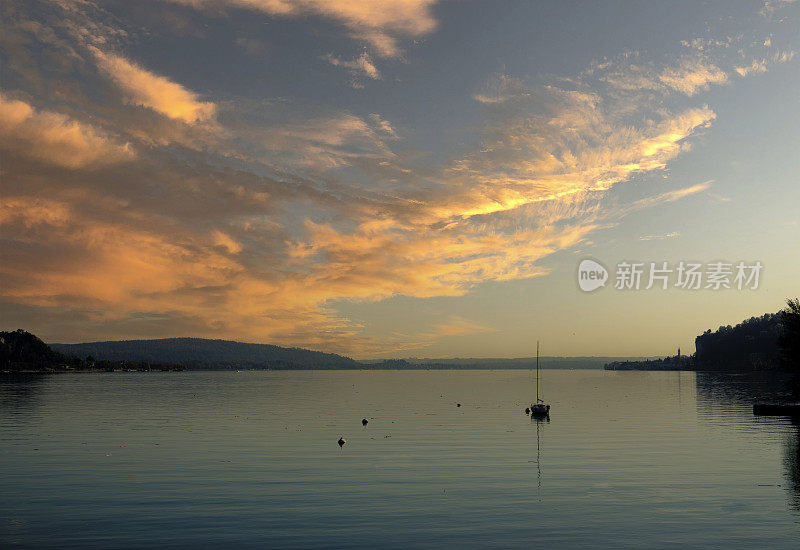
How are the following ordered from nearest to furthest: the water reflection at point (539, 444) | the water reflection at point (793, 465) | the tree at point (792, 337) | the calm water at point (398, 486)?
1. the calm water at point (398, 486)
2. the water reflection at point (793, 465)
3. the water reflection at point (539, 444)
4. the tree at point (792, 337)

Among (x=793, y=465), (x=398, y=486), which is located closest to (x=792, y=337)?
(x=793, y=465)

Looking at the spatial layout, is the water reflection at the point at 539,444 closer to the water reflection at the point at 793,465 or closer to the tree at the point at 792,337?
the water reflection at the point at 793,465

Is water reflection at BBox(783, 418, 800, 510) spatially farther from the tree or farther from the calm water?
the tree

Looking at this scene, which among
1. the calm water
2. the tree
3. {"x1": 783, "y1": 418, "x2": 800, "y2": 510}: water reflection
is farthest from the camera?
the tree

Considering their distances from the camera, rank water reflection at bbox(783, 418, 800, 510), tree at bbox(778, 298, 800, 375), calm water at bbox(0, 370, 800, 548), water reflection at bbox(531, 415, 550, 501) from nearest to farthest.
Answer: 1. calm water at bbox(0, 370, 800, 548)
2. water reflection at bbox(783, 418, 800, 510)
3. water reflection at bbox(531, 415, 550, 501)
4. tree at bbox(778, 298, 800, 375)

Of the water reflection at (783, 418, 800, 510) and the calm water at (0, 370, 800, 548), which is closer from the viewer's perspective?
the calm water at (0, 370, 800, 548)

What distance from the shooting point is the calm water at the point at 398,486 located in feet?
130

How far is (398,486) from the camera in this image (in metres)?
54.5

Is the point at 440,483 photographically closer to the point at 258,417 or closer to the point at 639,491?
the point at 639,491

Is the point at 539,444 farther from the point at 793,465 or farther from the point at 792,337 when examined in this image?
the point at 792,337

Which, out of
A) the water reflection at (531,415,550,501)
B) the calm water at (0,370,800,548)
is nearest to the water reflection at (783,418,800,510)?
the calm water at (0,370,800,548)

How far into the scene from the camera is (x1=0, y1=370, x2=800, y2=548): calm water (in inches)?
1556

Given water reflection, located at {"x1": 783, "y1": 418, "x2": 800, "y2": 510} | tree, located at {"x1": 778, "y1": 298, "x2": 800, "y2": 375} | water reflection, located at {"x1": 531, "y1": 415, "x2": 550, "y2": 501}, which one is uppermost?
tree, located at {"x1": 778, "y1": 298, "x2": 800, "y2": 375}

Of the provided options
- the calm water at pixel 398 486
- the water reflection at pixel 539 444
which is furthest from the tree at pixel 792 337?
the water reflection at pixel 539 444
